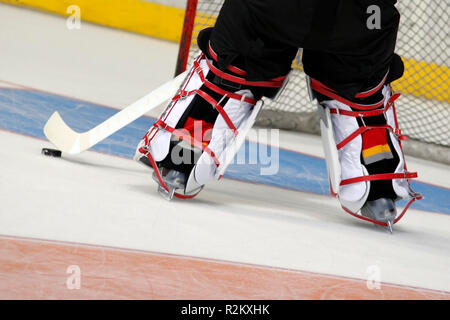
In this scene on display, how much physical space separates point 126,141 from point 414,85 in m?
2.77

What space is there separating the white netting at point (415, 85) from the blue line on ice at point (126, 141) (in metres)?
0.60

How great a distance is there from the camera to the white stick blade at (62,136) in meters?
1.60

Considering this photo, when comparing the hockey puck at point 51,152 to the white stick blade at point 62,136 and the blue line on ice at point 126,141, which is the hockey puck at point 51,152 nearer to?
the white stick blade at point 62,136

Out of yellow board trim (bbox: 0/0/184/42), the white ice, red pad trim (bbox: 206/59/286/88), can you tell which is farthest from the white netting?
yellow board trim (bbox: 0/0/184/42)

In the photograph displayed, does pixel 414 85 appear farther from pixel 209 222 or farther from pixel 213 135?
pixel 209 222

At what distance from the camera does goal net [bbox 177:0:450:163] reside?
279 centimetres

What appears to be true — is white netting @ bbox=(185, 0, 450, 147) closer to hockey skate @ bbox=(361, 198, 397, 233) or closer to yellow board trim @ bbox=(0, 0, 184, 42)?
hockey skate @ bbox=(361, 198, 397, 233)

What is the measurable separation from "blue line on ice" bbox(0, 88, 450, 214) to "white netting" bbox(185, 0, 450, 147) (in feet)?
1.97

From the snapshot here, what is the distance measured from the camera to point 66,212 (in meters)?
1.15

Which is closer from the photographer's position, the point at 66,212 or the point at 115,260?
the point at 115,260
